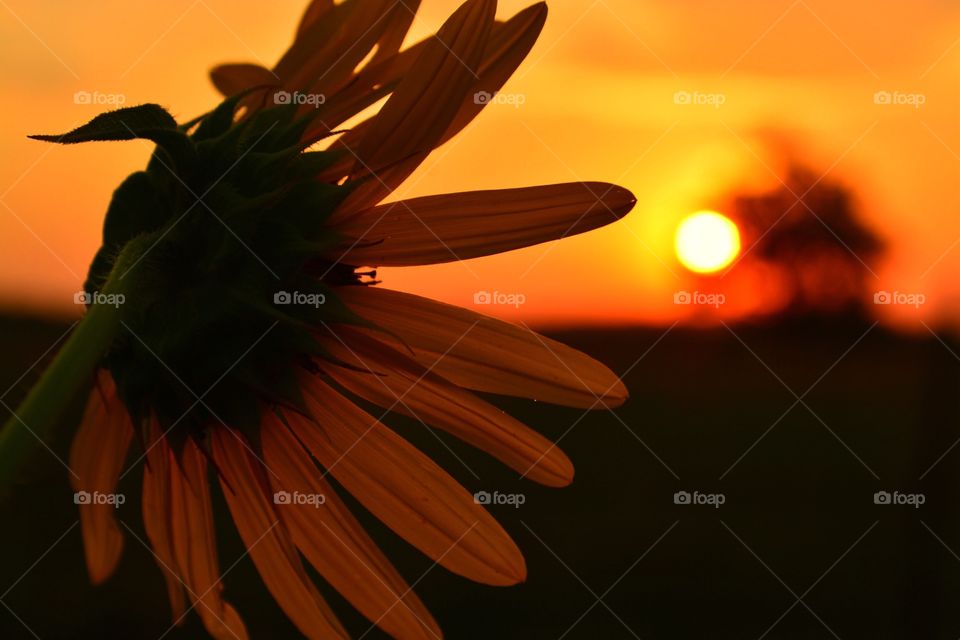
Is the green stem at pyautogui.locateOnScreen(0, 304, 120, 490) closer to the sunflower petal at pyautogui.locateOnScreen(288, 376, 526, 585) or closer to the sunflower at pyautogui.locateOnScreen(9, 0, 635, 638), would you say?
the sunflower at pyautogui.locateOnScreen(9, 0, 635, 638)

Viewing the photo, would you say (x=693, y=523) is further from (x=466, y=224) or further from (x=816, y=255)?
(x=466, y=224)

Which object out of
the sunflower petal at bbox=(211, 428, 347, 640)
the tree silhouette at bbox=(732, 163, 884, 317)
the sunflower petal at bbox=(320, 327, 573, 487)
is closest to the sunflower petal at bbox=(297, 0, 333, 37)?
the sunflower petal at bbox=(320, 327, 573, 487)

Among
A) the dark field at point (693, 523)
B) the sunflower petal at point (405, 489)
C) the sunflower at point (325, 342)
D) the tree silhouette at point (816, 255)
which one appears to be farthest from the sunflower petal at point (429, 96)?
the tree silhouette at point (816, 255)

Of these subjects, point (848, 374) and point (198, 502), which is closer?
point (198, 502)

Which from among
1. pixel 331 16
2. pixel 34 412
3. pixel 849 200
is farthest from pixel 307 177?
pixel 849 200

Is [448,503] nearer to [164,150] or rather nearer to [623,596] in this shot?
[164,150]

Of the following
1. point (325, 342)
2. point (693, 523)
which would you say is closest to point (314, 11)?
point (325, 342)
